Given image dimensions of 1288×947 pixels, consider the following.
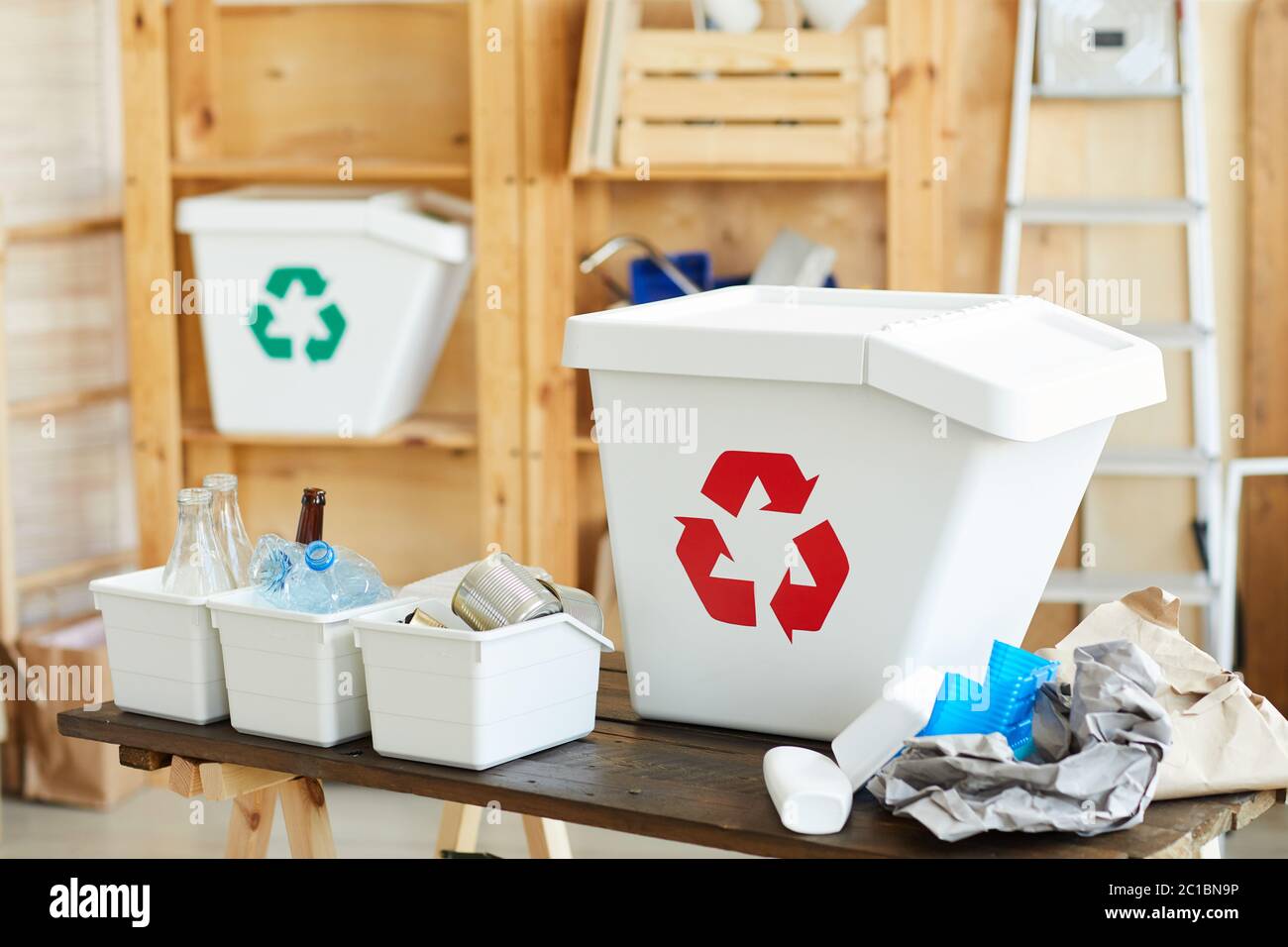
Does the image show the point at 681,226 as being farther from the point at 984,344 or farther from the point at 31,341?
the point at 984,344

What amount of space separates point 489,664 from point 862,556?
0.32 metres

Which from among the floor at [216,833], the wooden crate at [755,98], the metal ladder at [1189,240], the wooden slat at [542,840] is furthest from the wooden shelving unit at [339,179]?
the wooden slat at [542,840]

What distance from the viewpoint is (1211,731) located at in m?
1.23

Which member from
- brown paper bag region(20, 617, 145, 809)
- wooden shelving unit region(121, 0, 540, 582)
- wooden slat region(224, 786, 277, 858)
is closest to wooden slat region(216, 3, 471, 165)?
wooden shelving unit region(121, 0, 540, 582)

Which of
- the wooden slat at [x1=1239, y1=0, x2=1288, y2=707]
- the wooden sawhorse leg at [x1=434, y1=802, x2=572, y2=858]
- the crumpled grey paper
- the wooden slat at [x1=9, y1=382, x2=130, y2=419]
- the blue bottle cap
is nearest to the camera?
the crumpled grey paper

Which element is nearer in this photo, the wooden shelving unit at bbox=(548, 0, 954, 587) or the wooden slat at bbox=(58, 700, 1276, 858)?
the wooden slat at bbox=(58, 700, 1276, 858)

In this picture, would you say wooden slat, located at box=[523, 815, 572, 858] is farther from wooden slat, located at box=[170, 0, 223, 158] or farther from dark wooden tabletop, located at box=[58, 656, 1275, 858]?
wooden slat, located at box=[170, 0, 223, 158]

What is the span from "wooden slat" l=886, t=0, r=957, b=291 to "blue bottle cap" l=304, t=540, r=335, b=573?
1.55 metres

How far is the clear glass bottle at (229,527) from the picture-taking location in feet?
4.68

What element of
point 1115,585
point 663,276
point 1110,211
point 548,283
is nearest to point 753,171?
point 663,276

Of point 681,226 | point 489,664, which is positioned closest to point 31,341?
point 681,226

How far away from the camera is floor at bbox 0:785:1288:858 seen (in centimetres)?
272
